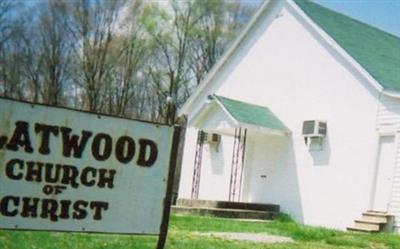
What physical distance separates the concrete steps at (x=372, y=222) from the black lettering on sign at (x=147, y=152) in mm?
Answer: 11094

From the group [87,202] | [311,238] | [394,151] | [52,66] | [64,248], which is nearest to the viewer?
[87,202]

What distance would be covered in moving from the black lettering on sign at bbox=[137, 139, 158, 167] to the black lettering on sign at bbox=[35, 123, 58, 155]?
713 mm

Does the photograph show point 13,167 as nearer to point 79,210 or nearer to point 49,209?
point 49,209

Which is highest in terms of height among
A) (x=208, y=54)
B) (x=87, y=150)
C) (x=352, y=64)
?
(x=208, y=54)

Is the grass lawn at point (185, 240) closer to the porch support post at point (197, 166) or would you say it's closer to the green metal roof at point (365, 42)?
the green metal roof at point (365, 42)

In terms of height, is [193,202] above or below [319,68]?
below

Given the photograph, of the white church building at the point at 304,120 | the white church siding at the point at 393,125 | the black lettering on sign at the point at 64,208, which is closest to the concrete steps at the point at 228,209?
the white church building at the point at 304,120

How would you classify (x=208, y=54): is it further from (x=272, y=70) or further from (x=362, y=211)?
(x=362, y=211)

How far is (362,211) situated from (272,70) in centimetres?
588

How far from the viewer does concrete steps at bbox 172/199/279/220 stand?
1647 cm

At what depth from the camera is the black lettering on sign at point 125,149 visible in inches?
183

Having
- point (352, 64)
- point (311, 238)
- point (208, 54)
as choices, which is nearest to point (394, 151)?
point (352, 64)

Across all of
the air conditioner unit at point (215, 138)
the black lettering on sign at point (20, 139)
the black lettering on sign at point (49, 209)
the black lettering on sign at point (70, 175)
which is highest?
the air conditioner unit at point (215, 138)

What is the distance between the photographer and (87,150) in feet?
14.9
